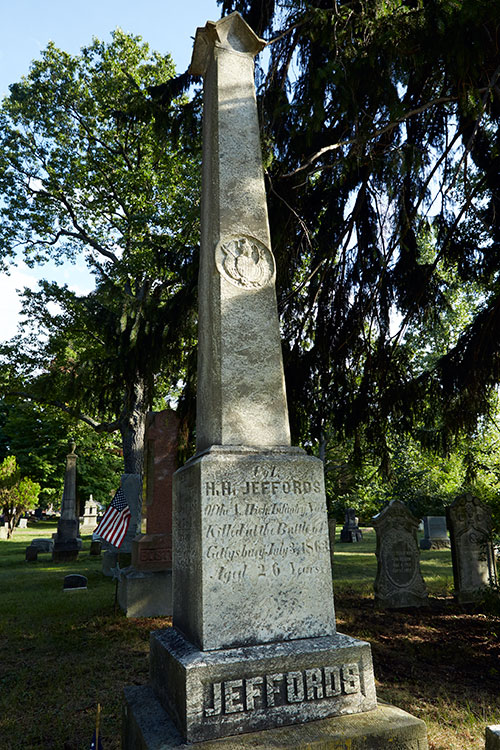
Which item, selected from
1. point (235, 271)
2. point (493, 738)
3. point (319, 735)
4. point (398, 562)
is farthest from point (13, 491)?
point (493, 738)

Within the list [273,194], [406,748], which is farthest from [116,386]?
[406,748]

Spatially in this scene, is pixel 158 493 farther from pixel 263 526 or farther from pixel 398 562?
pixel 263 526

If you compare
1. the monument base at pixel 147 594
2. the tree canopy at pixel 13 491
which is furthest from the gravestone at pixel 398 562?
the tree canopy at pixel 13 491

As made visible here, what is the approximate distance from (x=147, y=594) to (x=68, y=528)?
10665 millimetres

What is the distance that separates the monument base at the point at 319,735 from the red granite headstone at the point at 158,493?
5.41 m

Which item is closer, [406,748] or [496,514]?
[406,748]

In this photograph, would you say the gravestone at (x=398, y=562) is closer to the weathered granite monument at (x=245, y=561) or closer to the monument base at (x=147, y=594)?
the monument base at (x=147, y=594)

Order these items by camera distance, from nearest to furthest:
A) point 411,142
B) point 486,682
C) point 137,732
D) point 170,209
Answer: point 137,732 → point 486,682 → point 411,142 → point 170,209

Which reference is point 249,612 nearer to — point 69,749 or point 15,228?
point 69,749

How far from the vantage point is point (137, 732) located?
7.92ft

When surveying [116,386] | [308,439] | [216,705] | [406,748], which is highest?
[116,386]

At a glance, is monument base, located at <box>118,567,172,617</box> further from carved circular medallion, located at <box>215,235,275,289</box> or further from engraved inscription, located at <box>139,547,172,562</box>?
carved circular medallion, located at <box>215,235,275,289</box>

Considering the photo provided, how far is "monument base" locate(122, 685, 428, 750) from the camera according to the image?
2.14 meters

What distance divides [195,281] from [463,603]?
269 inches
